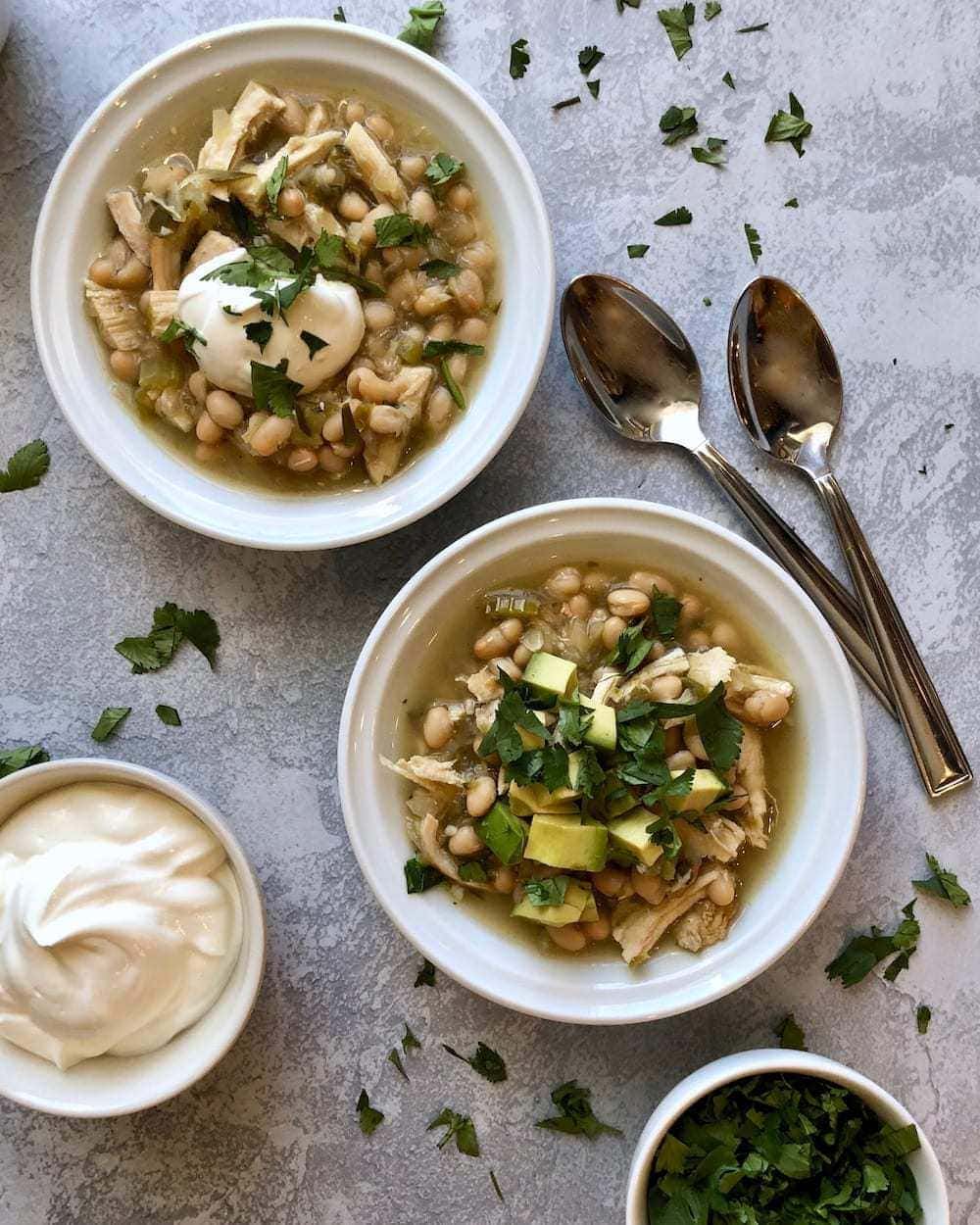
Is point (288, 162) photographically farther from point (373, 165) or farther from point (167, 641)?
point (167, 641)

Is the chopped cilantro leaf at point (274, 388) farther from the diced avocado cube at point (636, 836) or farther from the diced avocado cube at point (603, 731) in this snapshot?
the diced avocado cube at point (636, 836)

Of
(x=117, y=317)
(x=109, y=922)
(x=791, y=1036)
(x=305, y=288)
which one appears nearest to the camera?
(x=109, y=922)

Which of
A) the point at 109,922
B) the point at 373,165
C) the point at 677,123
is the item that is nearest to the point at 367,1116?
the point at 109,922

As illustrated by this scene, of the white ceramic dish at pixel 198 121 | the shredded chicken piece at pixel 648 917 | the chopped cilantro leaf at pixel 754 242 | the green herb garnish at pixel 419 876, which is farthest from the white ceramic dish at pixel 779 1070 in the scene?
the chopped cilantro leaf at pixel 754 242

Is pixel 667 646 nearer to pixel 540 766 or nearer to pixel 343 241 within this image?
pixel 540 766

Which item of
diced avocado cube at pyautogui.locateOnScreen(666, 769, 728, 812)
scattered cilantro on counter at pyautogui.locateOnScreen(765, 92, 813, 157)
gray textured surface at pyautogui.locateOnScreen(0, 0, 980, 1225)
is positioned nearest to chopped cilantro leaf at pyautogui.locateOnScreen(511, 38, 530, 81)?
gray textured surface at pyautogui.locateOnScreen(0, 0, 980, 1225)

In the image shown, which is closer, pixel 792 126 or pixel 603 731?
pixel 603 731

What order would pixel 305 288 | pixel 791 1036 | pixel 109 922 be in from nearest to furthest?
pixel 109 922 < pixel 305 288 < pixel 791 1036
